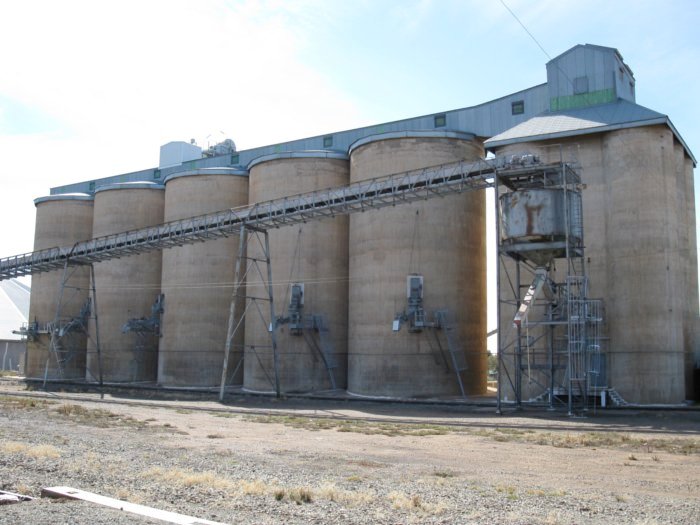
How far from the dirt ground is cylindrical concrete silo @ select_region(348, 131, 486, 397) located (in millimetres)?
8889

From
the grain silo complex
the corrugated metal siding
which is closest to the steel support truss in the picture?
the grain silo complex

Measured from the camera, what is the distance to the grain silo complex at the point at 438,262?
2948 cm

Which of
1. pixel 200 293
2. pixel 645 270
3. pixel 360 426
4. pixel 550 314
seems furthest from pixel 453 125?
pixel 360 426

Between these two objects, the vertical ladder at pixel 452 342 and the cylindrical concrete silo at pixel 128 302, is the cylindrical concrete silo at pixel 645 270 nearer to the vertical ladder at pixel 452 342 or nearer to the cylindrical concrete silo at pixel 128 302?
the vertical ladder at pixel 452 342

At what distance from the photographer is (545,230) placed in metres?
27.3

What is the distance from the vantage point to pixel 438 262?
118 feet

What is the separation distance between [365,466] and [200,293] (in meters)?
31.9

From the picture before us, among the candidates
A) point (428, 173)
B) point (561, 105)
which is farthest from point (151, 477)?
point (561, 105)

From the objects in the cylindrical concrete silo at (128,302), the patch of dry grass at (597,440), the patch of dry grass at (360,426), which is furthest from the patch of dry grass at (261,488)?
the cylindrical concrete silo at (128,302)

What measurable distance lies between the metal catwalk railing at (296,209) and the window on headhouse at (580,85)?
825cm

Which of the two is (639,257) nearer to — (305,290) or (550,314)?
(550,314)

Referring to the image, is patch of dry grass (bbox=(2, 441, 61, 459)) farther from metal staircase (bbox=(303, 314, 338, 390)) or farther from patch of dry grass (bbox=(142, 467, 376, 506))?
metal staircase (bbox=(303, 314, 338, 390))

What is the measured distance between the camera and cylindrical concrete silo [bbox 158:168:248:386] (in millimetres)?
44781

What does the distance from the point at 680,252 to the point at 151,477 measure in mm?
26484
